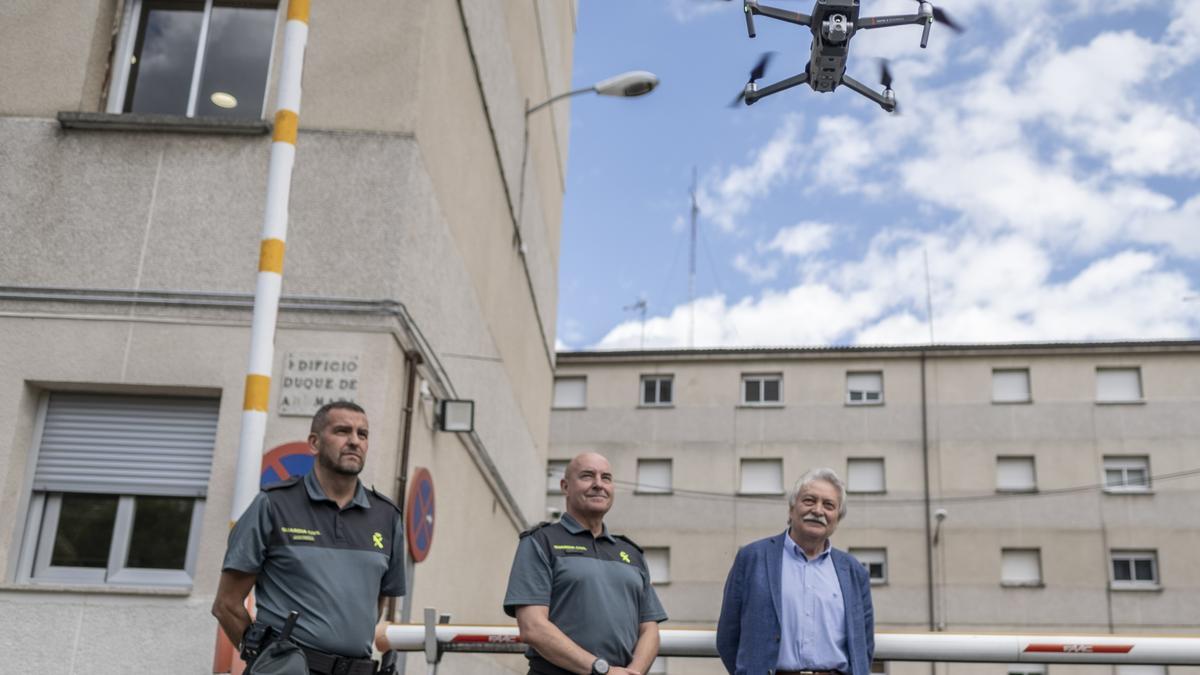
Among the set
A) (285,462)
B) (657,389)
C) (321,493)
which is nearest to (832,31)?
(285,462)

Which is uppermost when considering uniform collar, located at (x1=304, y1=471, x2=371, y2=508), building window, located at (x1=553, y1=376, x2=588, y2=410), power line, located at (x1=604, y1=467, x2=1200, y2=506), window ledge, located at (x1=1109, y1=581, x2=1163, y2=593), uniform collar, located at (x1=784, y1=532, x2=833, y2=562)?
building window, located at (x1=553, y1=376, x2=588, y2=410)

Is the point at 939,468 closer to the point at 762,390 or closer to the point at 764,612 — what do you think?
the point at 762,390

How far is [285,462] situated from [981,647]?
541cm

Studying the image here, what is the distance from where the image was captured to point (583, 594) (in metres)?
5.88

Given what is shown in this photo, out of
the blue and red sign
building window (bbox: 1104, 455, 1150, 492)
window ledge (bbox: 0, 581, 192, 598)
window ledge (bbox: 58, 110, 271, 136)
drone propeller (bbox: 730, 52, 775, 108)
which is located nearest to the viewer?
the blue and red sign

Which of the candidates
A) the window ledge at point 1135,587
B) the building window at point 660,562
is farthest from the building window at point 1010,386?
the building window at point 660,562

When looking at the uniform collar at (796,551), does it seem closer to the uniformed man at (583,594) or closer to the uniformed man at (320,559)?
the uniformed man at (583,594)

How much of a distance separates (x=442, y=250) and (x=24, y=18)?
4295mm

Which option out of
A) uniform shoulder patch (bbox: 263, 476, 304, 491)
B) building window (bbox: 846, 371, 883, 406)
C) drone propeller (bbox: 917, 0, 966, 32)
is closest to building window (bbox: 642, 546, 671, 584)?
building window (bbox: 846, 371, 883, 406)

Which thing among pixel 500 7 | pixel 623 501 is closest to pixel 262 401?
pixel 500 7

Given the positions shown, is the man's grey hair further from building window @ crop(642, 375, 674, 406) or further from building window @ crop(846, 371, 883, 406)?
building window @ crop(642, 375, 674, 406)

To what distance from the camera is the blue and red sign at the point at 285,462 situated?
31.3ft

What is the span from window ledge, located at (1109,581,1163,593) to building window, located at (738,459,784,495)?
12.2 m

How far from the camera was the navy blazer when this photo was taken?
227 inches
